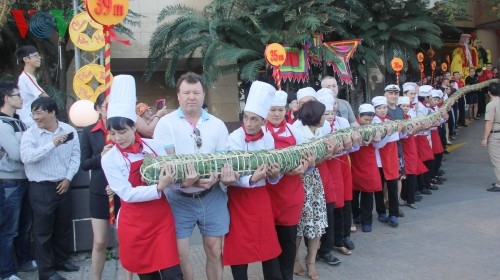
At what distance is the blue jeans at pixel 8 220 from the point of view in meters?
4.84

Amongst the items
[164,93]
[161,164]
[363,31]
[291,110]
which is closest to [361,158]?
[291,110]

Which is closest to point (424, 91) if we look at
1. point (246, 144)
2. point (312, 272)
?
point (312, 272)

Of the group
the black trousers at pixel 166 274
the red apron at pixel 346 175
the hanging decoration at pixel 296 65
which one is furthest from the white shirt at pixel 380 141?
the hanging decoration at pixel 296 65

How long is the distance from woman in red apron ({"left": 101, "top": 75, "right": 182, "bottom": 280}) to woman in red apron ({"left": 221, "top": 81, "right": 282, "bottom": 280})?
0.57 meters

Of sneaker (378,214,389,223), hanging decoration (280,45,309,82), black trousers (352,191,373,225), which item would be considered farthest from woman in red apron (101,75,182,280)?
hanging decoration (280,45,309,82)

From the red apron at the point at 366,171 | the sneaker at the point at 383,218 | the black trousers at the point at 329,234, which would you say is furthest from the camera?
the sneaker at the point at 383,218

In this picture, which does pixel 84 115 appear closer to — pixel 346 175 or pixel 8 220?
pixel 8 220

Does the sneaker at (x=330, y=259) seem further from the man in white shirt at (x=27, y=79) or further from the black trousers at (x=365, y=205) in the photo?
the man in white shirt at (x=27, y=79)

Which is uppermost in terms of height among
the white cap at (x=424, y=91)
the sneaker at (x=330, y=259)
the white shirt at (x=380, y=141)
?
the white cap at (x=424, y=91)

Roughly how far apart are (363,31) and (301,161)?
1019 centimetres

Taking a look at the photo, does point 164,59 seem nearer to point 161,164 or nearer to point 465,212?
point 465,212

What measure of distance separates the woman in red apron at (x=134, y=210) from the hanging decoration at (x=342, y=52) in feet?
31.0

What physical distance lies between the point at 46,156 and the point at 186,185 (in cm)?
215

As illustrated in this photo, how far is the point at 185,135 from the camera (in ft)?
12.3
